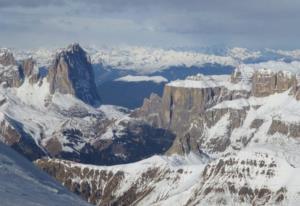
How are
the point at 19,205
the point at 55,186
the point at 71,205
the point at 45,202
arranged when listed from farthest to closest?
the point at 55,186 → the point at 71,205 → the point at 45,202 → the point at 19,205

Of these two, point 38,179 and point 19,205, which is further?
point 38,179

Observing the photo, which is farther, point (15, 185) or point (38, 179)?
point (38, 179)

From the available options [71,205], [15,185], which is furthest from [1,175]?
[71,205]

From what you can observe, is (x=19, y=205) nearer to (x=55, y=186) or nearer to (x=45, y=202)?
(x=45, y=202)

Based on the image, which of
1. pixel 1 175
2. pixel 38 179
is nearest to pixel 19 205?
pixel 1 175

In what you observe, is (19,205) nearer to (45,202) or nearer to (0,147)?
(45,202)

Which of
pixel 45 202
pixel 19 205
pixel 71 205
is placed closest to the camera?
pixel 19 205
